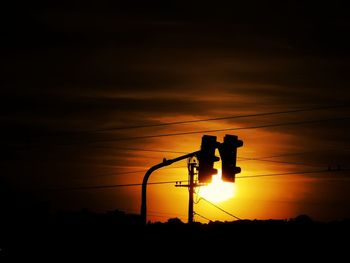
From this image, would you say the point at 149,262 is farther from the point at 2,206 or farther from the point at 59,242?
the point at 2,206

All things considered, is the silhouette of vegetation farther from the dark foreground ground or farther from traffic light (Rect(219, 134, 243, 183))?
traffic light (Rect(219, 134, 243, 183))

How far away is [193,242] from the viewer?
3075cm

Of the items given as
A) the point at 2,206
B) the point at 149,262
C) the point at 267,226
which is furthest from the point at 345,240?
the point at 2,206

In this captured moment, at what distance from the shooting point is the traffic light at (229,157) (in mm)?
25109

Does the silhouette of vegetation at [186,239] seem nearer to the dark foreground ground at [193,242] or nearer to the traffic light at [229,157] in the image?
the dark foreground ground at [193,242]

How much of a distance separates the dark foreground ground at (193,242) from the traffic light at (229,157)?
3.55 meters

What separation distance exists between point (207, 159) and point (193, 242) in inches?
274

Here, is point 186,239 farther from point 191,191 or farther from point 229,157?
point 191,191

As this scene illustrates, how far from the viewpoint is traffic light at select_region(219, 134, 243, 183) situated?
82.4 ft

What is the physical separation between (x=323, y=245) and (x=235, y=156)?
7.01 metres

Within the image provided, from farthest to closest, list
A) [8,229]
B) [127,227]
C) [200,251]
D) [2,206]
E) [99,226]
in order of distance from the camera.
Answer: [2,206], [8,229], [99,226], [127,227], [200,251]

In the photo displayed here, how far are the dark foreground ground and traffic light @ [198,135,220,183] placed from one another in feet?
9.42

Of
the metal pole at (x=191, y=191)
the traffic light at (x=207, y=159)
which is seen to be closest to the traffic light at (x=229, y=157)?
the traffic light at (x=207, y=159)

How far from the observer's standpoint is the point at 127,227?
33875 mm
